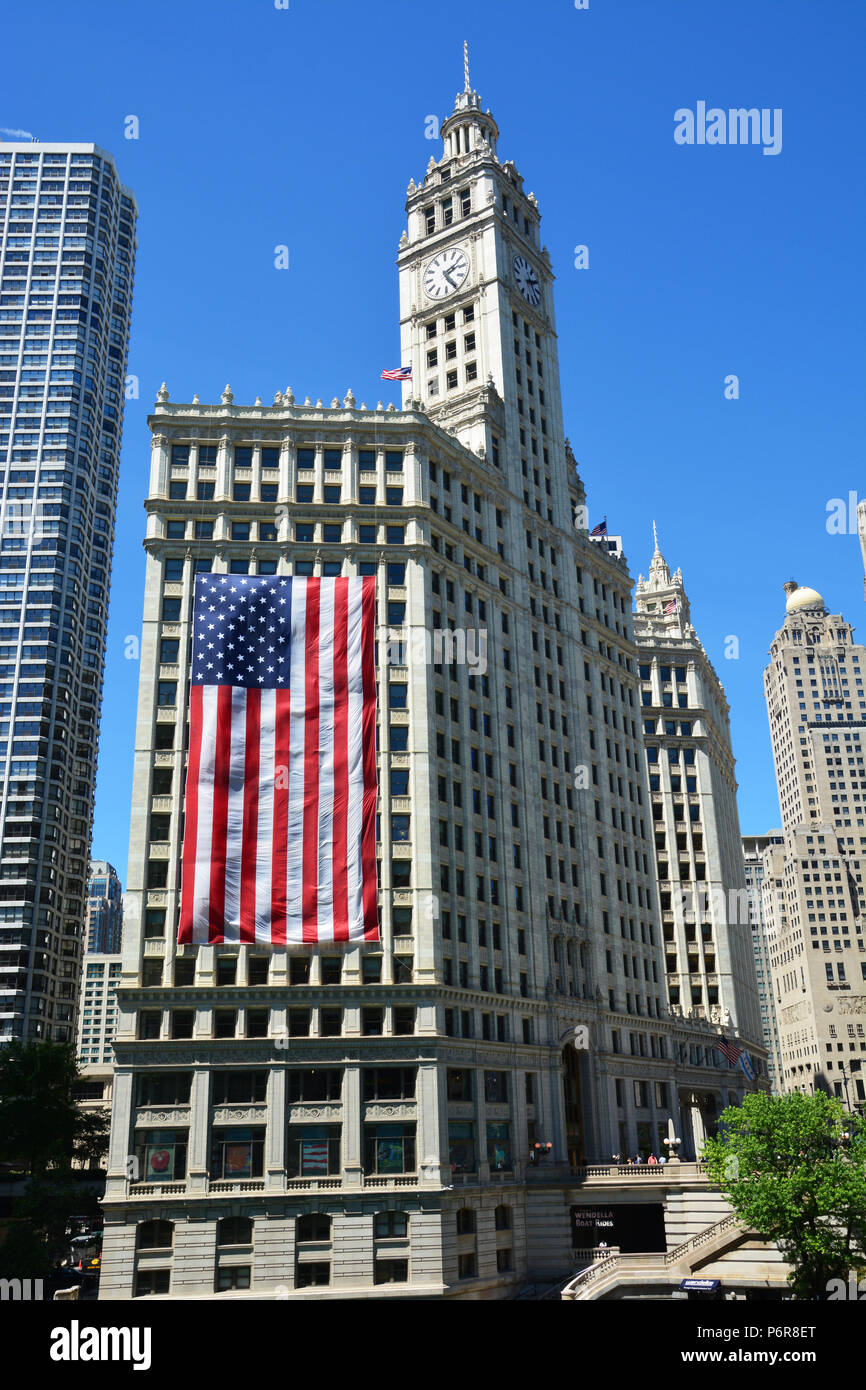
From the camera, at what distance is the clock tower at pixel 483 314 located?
331 ft

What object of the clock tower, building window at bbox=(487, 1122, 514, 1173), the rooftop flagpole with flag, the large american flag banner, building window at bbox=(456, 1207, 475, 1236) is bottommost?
building window at bbox=(456, 1207, 475, 1236)

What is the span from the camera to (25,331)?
166500mm

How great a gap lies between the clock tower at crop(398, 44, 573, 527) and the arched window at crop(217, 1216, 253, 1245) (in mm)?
61918

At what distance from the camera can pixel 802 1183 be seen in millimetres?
56344

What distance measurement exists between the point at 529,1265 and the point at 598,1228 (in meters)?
5.21

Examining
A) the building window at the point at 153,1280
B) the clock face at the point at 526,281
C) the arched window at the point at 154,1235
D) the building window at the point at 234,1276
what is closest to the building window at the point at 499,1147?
the building window at the point at 234,1276

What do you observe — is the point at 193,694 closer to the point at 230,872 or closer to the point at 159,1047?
the point at 230,872

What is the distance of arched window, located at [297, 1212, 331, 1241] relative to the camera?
6450cm

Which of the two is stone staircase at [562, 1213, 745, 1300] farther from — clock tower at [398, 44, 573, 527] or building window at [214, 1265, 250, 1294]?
clock tower at [398, 44, 573, 527]

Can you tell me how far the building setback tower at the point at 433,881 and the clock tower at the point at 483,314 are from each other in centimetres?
37

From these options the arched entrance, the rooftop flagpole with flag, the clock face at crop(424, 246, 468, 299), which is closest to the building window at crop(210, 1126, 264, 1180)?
the arched entrance

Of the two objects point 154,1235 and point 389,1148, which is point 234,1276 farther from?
point 389,1148

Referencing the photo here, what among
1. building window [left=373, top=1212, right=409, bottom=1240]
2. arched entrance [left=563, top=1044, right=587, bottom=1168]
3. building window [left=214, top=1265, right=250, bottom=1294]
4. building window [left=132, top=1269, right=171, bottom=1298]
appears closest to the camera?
building window [left=132, top=1269, right=171, bottom=1298]

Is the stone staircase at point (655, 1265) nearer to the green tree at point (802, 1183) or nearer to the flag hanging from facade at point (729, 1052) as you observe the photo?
the green tree at point (802, 1183)
